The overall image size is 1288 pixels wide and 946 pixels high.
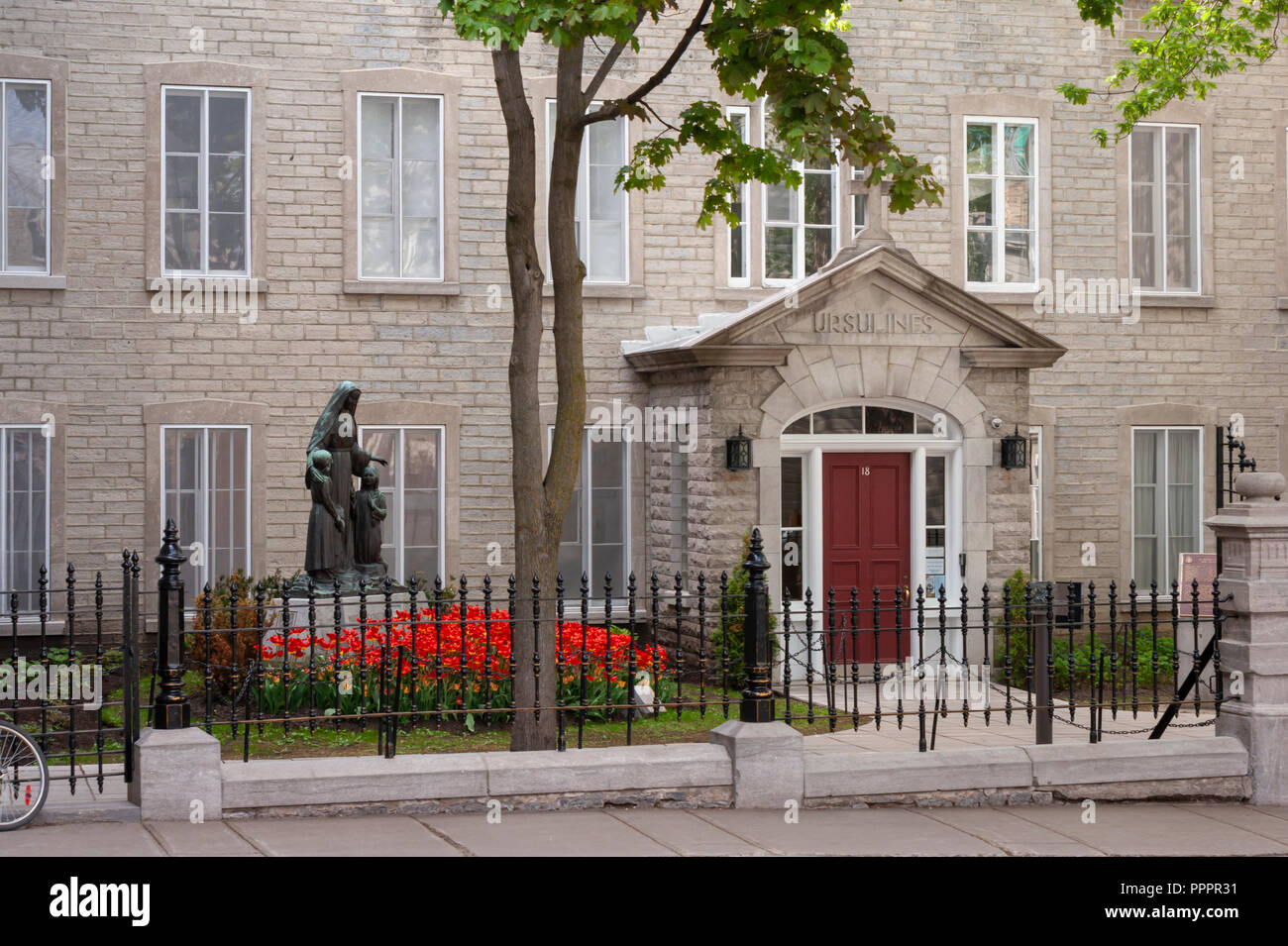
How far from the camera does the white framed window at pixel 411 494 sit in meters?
16.5

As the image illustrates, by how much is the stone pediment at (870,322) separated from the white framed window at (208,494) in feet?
15.0

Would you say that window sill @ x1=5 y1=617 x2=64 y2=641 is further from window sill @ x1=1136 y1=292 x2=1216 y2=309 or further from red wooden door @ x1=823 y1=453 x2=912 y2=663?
window sill @ x1=1136 y1=292 x2=1216 y2=309

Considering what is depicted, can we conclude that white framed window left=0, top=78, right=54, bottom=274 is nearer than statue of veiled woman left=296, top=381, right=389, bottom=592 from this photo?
No

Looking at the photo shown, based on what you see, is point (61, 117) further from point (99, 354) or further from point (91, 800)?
point (91, 800)

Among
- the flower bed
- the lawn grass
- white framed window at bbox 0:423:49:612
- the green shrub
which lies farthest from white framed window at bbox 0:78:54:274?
the green shrub

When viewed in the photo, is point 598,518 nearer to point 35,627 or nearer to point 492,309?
point 492,309

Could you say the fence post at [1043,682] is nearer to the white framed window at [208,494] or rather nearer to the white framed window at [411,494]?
the white framed window at [411,494]

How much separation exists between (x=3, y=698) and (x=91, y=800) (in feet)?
15.6

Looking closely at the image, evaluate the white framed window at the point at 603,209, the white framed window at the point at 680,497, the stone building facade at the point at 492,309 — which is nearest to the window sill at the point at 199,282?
the stone building facade at the point at 492,309

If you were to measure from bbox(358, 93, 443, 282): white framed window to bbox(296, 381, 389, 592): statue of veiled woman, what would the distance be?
9.52 ft

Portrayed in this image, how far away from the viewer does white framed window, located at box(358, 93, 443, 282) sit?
1648 cm

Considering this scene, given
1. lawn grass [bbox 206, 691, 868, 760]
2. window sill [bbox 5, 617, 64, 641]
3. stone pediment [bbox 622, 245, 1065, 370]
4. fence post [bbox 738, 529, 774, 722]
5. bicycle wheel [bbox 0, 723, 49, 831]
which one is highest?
stone pediment [bbox 622, 245, 1065, 370]

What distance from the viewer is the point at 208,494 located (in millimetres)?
15961

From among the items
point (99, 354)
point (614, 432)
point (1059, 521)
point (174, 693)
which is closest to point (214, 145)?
point (99, 354)
